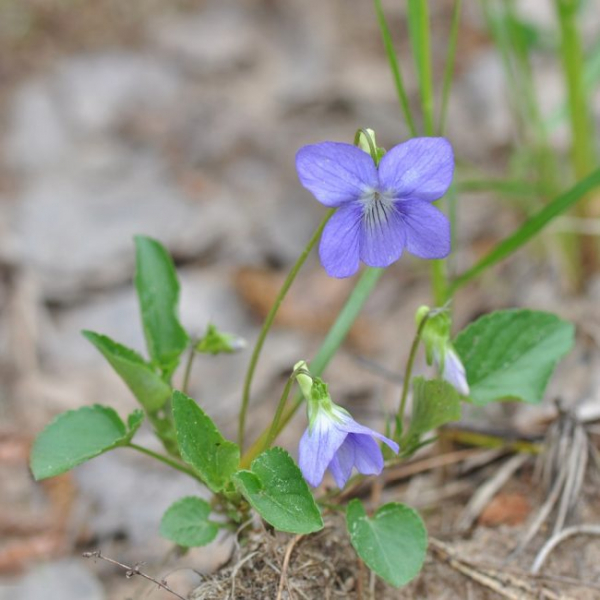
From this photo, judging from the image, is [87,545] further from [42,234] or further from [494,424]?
[42,234]

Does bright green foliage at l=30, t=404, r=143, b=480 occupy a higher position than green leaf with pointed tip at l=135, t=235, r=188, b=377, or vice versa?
green leaf with pointed tip at l=135, t=235, r=188, b=377

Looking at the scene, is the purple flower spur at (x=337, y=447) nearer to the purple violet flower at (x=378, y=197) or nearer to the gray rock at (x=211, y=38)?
the purple violet flower at (x=378, y=197)

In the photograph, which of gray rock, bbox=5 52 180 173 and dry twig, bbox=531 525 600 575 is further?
gray rock, bbox=5 52 180 173

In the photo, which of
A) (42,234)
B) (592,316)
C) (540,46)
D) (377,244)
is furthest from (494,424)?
(540,46)

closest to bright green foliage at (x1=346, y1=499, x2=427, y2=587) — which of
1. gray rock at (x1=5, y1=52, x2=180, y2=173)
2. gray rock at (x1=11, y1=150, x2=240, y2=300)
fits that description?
gray rock at (x1=11, y1=150, x2=240, y2=300)

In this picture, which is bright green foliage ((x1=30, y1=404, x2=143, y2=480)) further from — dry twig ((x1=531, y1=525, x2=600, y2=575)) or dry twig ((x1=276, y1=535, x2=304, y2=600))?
dry twig ((x1=531, y1=525, x2=600, y2=575))

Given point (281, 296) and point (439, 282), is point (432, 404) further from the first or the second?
point (439, 282)

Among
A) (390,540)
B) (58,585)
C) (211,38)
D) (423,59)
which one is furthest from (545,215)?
(211,38)
